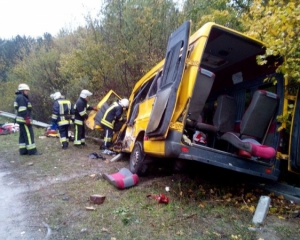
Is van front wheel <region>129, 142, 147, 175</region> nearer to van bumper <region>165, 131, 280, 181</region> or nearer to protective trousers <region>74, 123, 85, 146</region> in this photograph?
van bumper <region>165, 131, 280, 181</region>

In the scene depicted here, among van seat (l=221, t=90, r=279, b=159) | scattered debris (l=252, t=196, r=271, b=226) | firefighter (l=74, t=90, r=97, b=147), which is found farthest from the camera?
firefighter (l=74, t=90, r=97, b=147)

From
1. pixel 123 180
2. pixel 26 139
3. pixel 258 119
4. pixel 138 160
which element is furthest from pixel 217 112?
pixel 26 139

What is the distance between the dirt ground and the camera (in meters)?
3.21

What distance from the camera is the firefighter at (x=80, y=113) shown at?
336 inches

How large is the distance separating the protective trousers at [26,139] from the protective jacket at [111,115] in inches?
72.4

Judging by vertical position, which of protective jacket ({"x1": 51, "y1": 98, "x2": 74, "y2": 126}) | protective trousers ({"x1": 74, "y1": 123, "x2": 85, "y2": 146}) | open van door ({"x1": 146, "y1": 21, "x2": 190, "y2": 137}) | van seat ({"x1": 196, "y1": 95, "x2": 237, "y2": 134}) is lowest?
protective trousers ({"x1": 74, "y1": 123, "x2": 85, "y2": 146})

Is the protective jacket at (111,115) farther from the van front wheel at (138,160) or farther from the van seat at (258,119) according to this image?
the van seat at (258,119)

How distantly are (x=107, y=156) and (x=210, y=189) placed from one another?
12.4 feet

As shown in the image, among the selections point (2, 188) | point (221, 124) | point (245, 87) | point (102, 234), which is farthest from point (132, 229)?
point (245, 87)

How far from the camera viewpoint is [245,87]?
5719 millimetres

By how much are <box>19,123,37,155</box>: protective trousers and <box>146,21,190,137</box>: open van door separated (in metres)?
4.55

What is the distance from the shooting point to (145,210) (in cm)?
376

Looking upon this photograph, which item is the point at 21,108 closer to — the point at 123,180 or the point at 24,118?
the point at 24,118

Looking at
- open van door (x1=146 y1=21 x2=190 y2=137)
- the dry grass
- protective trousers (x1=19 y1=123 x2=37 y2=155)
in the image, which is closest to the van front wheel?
the dry grass
